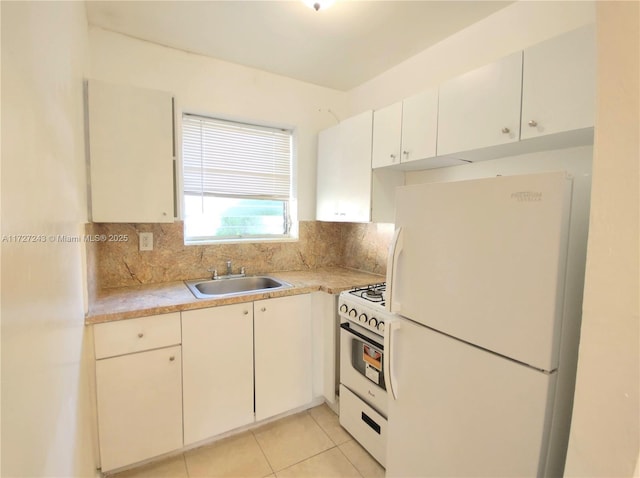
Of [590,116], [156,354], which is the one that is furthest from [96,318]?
[590,116]

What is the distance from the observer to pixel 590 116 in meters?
1.15

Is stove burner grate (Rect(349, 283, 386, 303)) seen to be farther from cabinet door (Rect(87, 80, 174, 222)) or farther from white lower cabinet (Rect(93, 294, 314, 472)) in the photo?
cabinet door (Rect(87, 80, 174, 222))

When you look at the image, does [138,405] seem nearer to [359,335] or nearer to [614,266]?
[359,335]

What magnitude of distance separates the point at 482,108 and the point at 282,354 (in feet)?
6.09

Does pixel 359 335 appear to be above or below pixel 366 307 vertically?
below

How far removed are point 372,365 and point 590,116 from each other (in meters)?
1.52

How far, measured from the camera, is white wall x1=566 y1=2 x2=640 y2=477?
0.48 m

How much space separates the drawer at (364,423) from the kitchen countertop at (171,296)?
2.27ft

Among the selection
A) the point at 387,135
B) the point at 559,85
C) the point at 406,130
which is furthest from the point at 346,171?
the point at 559,85

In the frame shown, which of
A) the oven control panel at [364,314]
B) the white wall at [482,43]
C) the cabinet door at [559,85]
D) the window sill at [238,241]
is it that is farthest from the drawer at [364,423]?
the white wall at [482,43]

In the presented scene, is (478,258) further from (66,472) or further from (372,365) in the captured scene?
(66,472)

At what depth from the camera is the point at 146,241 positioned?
2148mm

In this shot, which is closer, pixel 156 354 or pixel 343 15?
pixel 156 354

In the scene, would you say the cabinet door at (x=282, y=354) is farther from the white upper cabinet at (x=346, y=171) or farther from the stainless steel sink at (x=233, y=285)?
the white upper cabinet at (x=346, y=171)
